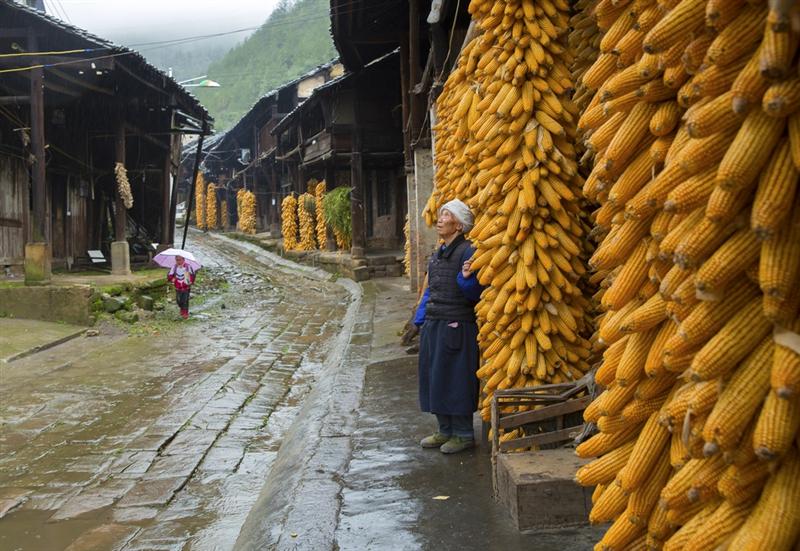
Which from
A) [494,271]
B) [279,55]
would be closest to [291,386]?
[494,271]

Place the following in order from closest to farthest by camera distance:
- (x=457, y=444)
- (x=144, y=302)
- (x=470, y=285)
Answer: (x=470, y=285)
(x=457, y=444)
(x=144, y=302)

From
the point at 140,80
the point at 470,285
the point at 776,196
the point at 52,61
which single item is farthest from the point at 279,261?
the point at 776,196

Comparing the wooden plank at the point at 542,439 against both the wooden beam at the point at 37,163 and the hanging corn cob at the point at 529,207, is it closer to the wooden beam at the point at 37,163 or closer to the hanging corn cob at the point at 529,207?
the hanging corn cob at the point at 529,207

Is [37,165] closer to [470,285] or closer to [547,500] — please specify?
[470,285]

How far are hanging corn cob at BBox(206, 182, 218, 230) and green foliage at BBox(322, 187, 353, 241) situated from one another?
31885 millimetres

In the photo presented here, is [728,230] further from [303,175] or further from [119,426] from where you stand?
[303,175]

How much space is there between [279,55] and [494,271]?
3941 inches

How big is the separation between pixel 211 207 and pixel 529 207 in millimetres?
53313

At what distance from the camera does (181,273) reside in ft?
49.9

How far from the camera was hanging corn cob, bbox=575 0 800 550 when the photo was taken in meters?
1.75

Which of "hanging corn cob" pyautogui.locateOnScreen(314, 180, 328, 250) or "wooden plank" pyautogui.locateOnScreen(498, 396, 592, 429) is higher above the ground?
"hanging corn cob" pyautogui.locateOnScreen(314, 180, 328, 250)

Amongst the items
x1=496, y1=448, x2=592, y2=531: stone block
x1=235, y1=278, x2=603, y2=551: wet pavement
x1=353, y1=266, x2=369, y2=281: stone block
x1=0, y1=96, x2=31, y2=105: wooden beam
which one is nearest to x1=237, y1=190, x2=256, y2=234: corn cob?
x1=353, y1=266, x2=369, y2=281: stone block

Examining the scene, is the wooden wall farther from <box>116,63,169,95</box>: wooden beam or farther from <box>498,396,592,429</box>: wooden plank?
<box>498,396,592,429</box>: wooden plank

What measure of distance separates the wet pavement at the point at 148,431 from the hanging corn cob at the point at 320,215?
564 inches
